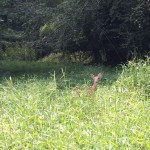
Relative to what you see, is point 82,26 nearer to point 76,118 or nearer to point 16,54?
point 16,54

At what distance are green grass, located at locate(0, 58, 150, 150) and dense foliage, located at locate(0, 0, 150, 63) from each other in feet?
10.8

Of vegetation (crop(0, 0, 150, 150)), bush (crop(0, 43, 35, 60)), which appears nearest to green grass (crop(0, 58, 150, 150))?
vegetation (crop(0, 0, 150, 150))

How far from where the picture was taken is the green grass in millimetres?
3342

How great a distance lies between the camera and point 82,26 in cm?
962

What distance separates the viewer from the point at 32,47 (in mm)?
11039

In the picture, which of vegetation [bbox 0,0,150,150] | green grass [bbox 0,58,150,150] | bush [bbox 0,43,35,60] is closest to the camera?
green grass [bbox 0,58,150,150]

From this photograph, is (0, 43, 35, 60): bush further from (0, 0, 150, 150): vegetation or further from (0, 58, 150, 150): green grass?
(0, 58, 150, 150): green grass

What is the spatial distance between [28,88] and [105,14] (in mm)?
4602

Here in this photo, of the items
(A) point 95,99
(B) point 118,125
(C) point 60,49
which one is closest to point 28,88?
(A) point 95,99

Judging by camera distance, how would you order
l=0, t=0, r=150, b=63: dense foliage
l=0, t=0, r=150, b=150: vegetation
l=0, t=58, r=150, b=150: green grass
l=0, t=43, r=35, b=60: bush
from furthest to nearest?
1. l=0, t=43, r=35, b=60: bush
2. l=0, t=0, r=150, b=63: dense foliage
3. l=0, t=0, r=150, b=150: vegetation
4. l=0, t=58, r=150, b=150: green grass

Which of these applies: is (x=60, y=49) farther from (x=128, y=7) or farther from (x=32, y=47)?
(x=128, y=7)

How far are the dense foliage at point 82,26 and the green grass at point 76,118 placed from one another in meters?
3.30

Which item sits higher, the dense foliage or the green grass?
the dense foliage

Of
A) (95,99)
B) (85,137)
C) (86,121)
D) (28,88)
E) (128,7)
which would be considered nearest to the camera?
(85,137)
